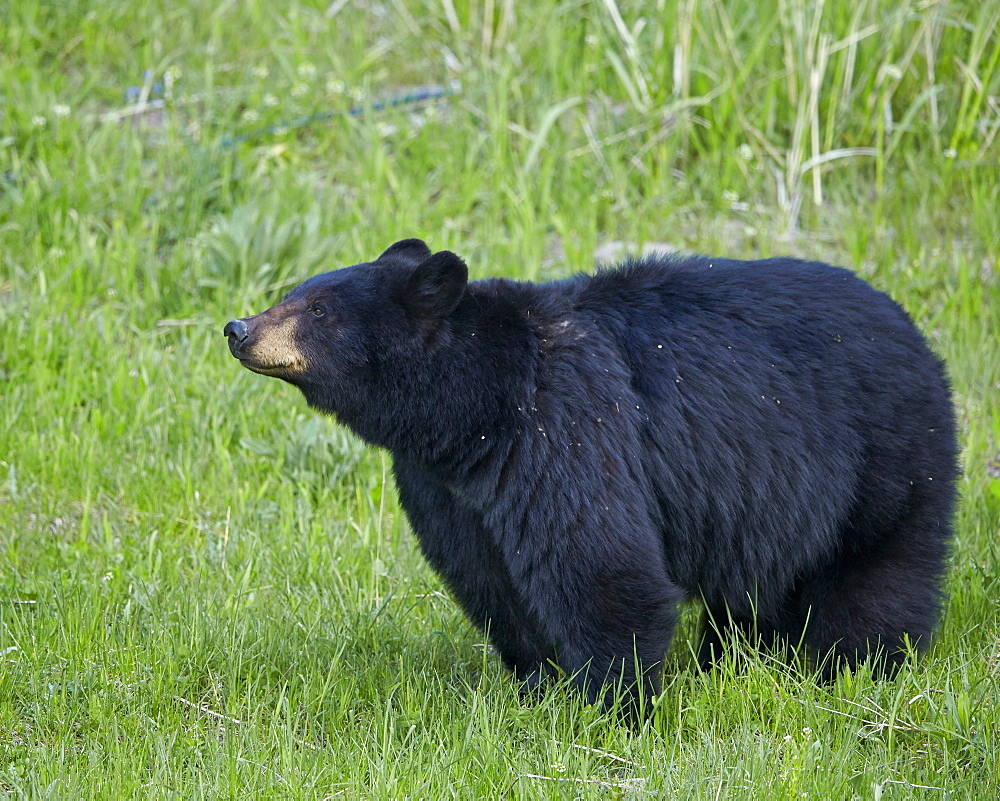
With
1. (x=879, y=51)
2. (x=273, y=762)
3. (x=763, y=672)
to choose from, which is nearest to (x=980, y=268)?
(x=879, y=51)

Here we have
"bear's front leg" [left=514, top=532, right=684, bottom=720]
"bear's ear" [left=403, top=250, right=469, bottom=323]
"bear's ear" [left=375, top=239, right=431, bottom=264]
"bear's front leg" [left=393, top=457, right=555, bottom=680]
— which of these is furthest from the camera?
"bear's ear" [left=375, top=239, right=431, bottom=264]

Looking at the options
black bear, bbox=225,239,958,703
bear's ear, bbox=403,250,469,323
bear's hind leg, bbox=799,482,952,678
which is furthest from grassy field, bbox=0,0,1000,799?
bear's ear, bbox=403,250,469,323

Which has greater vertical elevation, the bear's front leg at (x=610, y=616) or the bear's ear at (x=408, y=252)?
the bear's ear at (x=408, y=252)

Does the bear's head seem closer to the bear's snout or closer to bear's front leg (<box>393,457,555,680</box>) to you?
→ the bear's snout

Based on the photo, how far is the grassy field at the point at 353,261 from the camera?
122 inches

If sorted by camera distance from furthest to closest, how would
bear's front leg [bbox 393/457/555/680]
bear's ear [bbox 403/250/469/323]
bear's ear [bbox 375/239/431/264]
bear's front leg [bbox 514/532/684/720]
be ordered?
bear's ear [bbox 375/239/431/264] → bear's front leg [bbox 393/457/555/680] → bear's ear [bbox 403/250/469/323] → bear's front leg [bbox 514/532/684/720]

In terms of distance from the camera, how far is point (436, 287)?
326cm

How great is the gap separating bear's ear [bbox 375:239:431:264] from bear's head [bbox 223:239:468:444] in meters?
0.12

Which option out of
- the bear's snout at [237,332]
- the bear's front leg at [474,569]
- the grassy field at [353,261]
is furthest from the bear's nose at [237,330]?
the grassy field at [353,261]

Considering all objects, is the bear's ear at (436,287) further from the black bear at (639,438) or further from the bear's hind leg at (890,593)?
the bear's hind leg at (890,593)

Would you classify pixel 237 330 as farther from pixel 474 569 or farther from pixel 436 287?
pixel 474 569

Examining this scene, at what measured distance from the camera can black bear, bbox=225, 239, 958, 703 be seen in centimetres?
314

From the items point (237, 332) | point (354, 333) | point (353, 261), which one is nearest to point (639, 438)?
point (354, 333)

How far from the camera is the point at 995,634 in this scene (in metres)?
3.73
